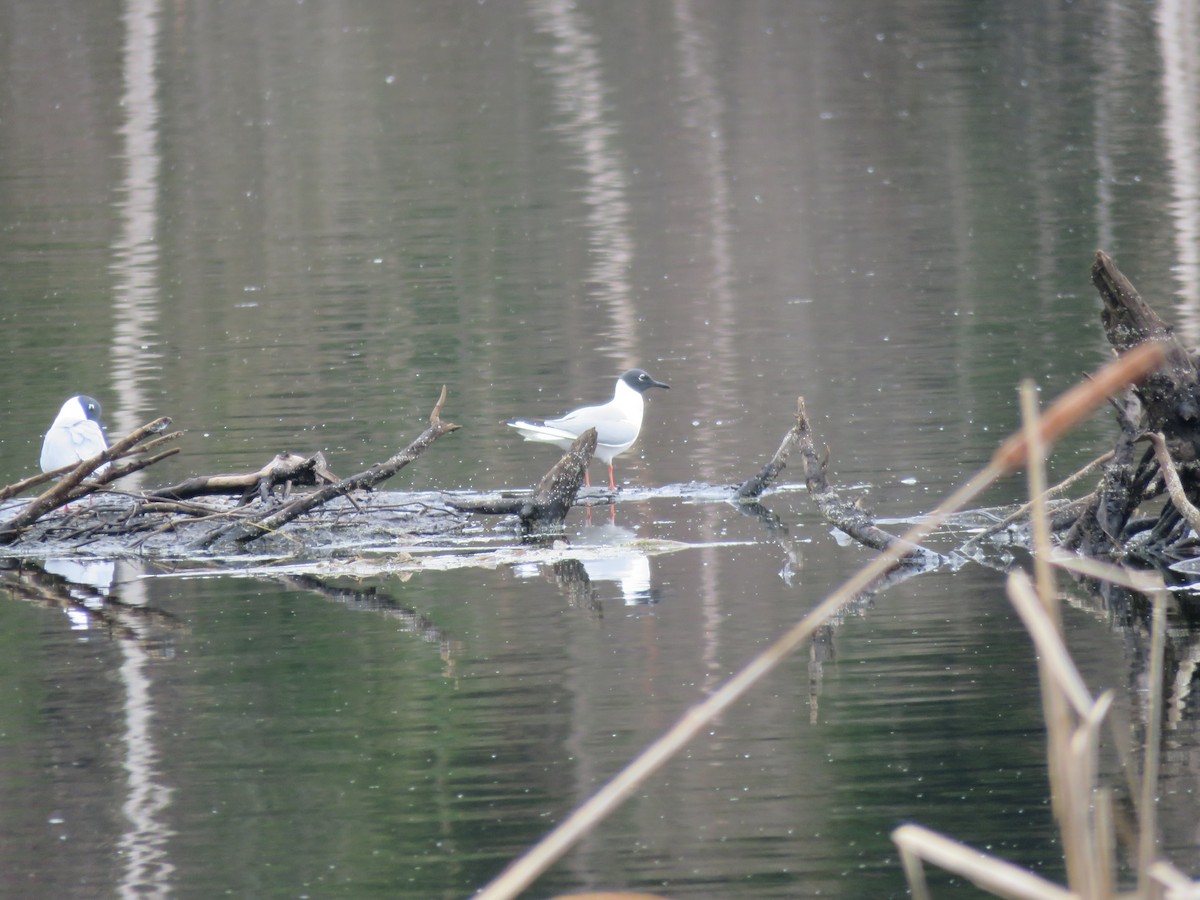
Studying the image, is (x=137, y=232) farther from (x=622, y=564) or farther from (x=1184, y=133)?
(x=622, y=564)

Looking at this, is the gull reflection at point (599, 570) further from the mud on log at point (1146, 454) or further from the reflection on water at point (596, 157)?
the reflection on water at point (596, 157)

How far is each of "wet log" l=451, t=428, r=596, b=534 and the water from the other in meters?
0.29

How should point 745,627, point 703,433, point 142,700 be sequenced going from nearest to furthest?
1. point 142,700
2. point 745,627
3. point 703,433

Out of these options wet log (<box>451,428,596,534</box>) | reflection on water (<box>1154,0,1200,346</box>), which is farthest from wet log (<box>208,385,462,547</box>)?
reflection on water (<box>1154,0,1200,346</box>)

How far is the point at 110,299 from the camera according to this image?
75.9 ft

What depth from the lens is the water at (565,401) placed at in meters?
6.65

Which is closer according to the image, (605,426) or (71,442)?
(71,442)

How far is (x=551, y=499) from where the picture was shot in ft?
37.3

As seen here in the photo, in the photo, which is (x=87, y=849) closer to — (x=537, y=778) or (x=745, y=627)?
(x=537, y=778)

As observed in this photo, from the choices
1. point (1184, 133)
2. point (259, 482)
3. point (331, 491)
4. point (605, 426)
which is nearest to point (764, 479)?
point (605, 426)

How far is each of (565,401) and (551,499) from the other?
4.73 m

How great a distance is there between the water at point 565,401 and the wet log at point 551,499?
293 mm

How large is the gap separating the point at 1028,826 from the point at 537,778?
5.64 ft

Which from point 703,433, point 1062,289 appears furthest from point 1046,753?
point 1062,289
